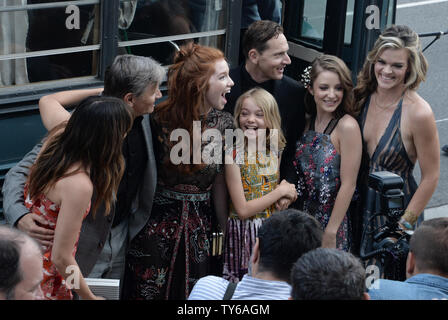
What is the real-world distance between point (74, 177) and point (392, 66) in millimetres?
2062

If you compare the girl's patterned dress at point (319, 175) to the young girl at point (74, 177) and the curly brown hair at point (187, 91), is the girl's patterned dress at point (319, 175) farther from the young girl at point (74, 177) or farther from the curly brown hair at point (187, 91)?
the young girl at point (74, 177)

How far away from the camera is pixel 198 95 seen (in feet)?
12.7

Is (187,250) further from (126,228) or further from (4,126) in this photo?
(4,126)

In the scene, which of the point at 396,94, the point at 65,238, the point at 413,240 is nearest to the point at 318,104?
the point at 396,94

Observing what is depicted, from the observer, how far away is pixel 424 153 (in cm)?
415

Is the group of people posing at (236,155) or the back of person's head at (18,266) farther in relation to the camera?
the group of people posing at (236,155)

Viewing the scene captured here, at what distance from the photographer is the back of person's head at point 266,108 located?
13.8ft

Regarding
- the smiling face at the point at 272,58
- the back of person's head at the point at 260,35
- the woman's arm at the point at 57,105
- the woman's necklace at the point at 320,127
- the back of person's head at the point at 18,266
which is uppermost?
the back of person's head at the point at 260,35

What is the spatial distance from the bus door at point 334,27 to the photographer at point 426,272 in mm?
3039

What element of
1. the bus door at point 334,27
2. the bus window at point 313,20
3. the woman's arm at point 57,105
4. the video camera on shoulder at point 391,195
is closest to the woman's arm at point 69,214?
the woman's arm at point 57,105

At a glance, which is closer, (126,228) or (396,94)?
(126,228)

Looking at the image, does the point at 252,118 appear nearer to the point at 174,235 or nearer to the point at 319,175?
the point at 319,175

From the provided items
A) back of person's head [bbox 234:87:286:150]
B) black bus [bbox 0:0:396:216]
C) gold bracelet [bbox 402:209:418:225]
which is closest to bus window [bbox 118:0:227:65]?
black bus [bbox 0:0:396:216]

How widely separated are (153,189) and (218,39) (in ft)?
6.43
